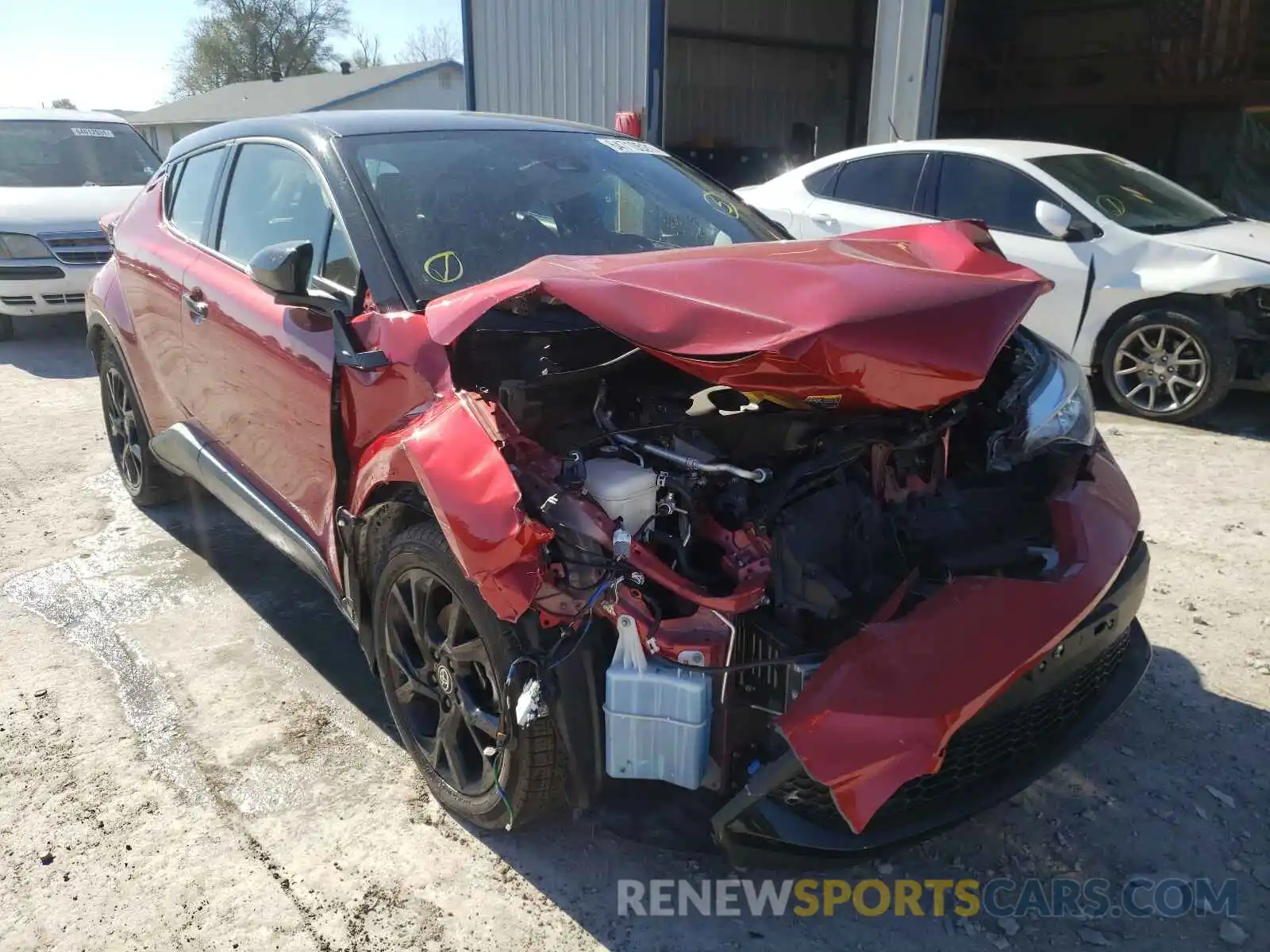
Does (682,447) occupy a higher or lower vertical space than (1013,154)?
lower

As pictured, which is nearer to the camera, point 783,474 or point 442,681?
point 783,474

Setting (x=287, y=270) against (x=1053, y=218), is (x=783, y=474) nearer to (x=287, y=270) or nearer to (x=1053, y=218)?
(x=287, y=270)

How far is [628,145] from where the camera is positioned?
368 cm

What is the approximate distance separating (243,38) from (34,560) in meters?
55.7

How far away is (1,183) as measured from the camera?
9016 mm

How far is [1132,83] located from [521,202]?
13265mm

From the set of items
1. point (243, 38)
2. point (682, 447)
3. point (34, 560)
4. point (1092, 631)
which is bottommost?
point (34, 560)

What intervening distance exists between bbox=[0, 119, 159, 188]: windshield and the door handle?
6738 millimetres

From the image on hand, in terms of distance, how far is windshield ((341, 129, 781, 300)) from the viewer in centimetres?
280

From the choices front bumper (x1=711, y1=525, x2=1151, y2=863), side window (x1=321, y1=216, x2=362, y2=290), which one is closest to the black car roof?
side window (x1=321, y1=216, x2=362, y2=290)

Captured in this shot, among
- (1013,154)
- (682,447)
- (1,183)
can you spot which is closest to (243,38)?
(1,183)

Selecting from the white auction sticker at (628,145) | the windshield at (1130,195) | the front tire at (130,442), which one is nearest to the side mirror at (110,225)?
the front tire at (130,442)

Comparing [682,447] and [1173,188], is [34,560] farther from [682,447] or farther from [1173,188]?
[1173,188]

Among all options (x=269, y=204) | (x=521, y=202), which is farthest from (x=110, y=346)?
(x=521, y=202)
